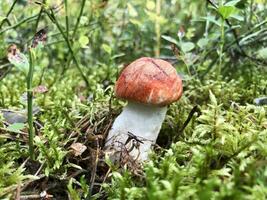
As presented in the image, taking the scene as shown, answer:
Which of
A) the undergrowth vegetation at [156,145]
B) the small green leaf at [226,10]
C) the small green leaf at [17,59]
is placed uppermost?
the small green leaf at [226,10]

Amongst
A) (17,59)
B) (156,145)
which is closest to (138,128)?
(156,145)

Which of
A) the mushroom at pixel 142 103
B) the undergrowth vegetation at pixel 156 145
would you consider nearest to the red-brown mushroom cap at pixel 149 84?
the mushroom at pixel 142 103

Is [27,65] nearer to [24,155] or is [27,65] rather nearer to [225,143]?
[24,155]

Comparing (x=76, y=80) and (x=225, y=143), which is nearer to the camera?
(x=225, y=143)

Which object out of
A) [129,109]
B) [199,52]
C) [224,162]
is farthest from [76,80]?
[224,162]

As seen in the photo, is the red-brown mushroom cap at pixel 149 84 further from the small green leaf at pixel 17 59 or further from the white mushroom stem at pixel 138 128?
the small green leaf at pixel 17 59

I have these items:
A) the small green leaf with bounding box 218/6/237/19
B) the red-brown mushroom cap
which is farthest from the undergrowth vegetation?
the red-brown mushroom cap

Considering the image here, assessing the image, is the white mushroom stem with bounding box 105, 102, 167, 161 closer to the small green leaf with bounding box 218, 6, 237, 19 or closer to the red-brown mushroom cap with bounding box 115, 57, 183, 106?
the red-brown mushroom cap with bounding box 115, 57, 183, 106
